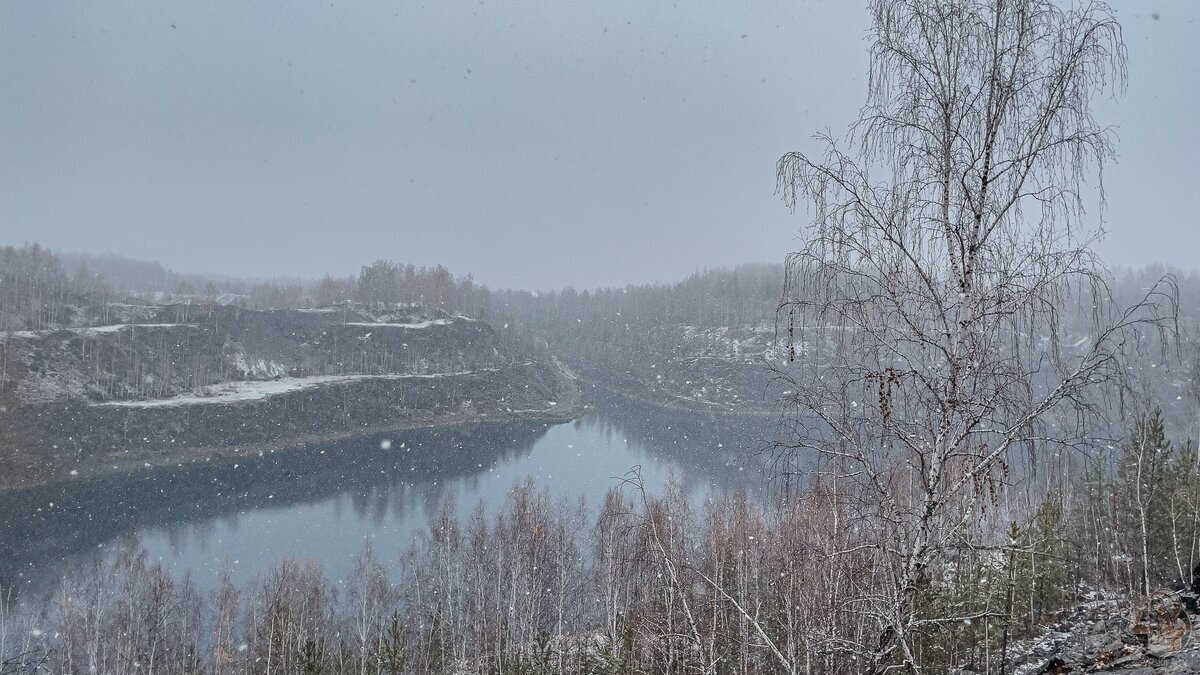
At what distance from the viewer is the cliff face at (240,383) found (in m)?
49.0

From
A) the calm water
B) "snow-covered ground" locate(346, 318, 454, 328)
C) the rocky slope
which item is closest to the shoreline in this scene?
the calm water

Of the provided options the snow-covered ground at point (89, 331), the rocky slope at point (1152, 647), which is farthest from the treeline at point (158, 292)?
the rocky slope at point (1152, 647)

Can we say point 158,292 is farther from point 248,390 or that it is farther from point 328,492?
point 328,492

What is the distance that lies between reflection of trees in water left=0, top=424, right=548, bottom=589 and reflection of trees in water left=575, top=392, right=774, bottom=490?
452 inches

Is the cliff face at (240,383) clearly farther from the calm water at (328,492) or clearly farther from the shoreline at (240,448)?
the calm water at (328,492)

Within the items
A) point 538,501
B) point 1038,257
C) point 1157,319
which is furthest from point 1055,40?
point 538,501

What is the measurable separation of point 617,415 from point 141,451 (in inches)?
1847

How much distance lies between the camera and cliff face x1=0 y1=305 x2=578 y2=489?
4903 centimetres

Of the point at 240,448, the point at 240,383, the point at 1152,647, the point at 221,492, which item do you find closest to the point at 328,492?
the point at 221,492

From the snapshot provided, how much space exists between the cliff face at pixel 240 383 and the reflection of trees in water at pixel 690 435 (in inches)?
289

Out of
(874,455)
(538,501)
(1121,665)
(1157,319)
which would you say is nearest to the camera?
(1157,319)

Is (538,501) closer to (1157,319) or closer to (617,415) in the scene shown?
(1157,319)

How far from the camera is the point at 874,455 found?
3191 millimetres

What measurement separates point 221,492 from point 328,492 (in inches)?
291
